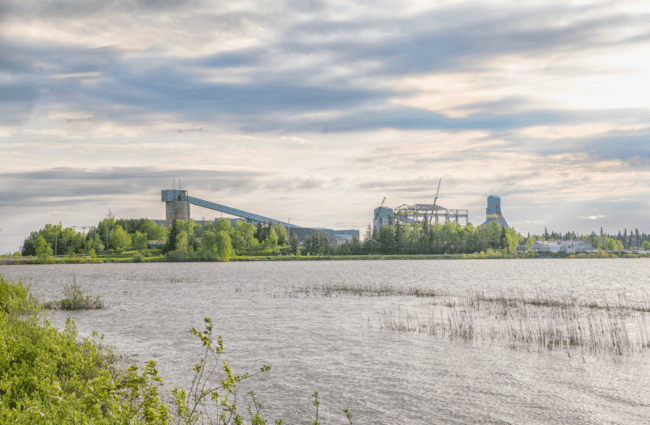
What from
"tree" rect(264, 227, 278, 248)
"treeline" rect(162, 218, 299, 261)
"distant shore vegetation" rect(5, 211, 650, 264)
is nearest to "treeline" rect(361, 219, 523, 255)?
"distant shore vegetation" rect(5, 211, 650, 264)

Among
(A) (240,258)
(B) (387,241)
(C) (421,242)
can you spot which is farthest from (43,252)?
(C) (421,242)

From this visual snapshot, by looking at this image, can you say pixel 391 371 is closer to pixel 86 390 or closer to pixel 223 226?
pixel 86 390

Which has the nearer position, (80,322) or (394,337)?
(394,337)

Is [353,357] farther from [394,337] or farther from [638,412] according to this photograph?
[638,412]

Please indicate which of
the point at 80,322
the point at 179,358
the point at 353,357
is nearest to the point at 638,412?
the point at 353,357

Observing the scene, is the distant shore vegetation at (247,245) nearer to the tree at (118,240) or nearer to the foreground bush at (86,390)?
the tree at (118,240)

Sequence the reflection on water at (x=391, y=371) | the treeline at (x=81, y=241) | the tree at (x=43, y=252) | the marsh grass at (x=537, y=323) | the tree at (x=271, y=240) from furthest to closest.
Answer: the tree at (x=271, y=240), the treeline at (x=81, y=241), the tree at (x=43, y=252), the marsh grass at (x=537, y=323), the reflection on water at (x=391, y=371)

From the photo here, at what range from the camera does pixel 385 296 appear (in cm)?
4809

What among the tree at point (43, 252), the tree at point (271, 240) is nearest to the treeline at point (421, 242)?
the tree at point (271, 240)

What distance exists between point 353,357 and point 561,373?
25.7 ft

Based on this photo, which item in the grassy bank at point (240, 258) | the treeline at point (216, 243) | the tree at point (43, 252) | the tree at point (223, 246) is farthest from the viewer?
the treeline at point (216, 243)

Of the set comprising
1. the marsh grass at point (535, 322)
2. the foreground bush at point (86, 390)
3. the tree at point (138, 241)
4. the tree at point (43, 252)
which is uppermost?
the tree at point (138, 241)

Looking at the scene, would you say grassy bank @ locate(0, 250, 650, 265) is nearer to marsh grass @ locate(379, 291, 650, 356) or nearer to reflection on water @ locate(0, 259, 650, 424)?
reflection on water @ locate(0, 259, 650, 424)

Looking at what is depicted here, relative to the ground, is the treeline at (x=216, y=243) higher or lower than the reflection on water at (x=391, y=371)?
higher
